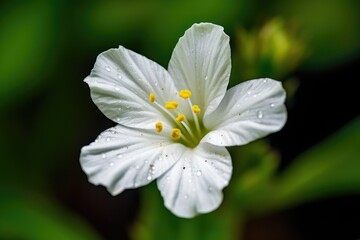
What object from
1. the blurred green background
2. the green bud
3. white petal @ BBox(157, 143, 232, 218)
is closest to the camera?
white petal @ BBox(157, 143, 232, 218)

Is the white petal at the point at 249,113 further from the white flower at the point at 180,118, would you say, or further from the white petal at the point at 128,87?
the white petal at the point at 128,87

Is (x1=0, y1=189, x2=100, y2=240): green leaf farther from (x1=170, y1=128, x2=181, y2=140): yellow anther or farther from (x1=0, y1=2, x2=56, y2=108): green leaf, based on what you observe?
(x1=170, y1=128, x2=181, y2=140): yellow anther

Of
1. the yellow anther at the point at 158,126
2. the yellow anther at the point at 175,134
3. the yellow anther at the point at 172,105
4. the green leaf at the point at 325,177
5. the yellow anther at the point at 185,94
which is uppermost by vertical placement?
the yellow anther at the point at 185,94

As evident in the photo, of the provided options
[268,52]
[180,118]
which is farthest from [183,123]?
[268,52]

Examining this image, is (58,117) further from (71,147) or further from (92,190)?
(92,190)

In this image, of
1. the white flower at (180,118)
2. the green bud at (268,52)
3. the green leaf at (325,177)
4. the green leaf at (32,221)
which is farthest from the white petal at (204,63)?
the green leaf at (32,221)

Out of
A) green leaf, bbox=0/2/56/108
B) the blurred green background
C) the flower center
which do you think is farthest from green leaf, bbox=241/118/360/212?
green leaf, bbox=0/2/56/108

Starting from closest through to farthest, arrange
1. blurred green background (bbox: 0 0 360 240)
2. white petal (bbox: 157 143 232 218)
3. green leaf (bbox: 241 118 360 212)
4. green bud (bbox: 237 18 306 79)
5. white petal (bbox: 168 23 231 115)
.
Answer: white petal (bbox: 157 143 232 218)
white petal (bbox: 168 23 231 115)
green bud (bbox: 237 18 306 79)
green leaf (bbox: 241 118 360 212)
blurred green background (bbox: 0 0 360 240)
